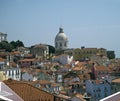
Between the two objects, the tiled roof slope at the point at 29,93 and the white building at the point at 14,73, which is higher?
the white building at the point at 14,73

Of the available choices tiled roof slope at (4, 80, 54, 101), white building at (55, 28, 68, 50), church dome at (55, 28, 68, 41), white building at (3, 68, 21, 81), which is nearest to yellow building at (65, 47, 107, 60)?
white building at (55, 28, 68, 50)

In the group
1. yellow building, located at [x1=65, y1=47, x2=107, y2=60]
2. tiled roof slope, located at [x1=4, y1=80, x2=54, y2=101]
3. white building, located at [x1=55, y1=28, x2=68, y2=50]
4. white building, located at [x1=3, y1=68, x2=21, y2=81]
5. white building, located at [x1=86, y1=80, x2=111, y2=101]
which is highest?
white building, located at [x1=55, y1=28, x2=68, y2=50]

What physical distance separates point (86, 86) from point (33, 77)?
11.7 m

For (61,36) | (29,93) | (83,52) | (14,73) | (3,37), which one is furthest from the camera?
(61,36)

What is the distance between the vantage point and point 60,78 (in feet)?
193

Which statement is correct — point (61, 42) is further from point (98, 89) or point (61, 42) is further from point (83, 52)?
point (98, 89)

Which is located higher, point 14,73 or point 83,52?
point 83,52

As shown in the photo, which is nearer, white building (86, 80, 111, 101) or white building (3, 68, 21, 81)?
white building (86, 80, 111, 101)

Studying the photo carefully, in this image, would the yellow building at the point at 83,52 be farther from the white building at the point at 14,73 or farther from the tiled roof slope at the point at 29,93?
the tiled roof slope at the point at 29,93

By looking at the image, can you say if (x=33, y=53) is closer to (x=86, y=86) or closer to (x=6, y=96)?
(x=86, y=86)

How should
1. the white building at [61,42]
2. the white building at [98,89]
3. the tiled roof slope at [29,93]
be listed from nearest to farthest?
1. the tiled roof slope at [29,93]
2. the white building at [98,89]
3. the white building at [61,42]

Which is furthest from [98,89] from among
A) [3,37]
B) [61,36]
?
[3,37]

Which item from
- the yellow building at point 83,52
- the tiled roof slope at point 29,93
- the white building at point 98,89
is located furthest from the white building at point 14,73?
the yellow building at point 83,52

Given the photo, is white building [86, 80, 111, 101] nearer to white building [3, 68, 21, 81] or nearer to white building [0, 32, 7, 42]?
white building [3, 68, 21, 81]
